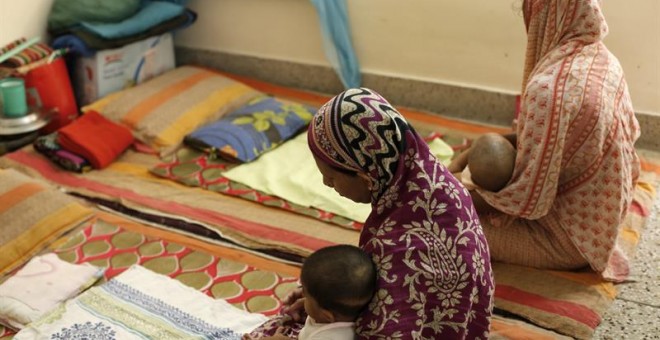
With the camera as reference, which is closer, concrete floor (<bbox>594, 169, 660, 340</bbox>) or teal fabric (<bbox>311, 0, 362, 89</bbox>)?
concrete floor (<bbox>594, 169, 660, 340</bbox>)

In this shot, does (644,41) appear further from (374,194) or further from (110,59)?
(110,59)

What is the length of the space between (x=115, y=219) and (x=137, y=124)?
723 millimetres

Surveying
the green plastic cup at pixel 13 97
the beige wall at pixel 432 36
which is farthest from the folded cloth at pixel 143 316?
the beige wall at pixel 432 36

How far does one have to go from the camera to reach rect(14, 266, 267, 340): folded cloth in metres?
2.04

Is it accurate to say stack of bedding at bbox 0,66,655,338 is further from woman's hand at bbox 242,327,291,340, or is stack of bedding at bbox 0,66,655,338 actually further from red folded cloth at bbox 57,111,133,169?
woman's hand at bbox 242,327,291,340

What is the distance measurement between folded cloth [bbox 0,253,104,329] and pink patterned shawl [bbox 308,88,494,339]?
118 cm

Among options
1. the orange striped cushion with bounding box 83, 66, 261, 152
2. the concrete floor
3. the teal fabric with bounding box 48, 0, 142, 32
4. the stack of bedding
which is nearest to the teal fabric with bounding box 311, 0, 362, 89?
the stack of bedding

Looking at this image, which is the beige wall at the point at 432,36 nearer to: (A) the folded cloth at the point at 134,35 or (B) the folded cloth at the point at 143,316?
(A) the folded cloth at the point at 134,35

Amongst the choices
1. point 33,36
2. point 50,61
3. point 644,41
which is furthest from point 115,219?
point 644,41

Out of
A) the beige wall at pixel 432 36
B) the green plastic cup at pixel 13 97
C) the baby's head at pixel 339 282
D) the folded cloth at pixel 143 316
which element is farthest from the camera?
the green plastic cup at pixel 13 97

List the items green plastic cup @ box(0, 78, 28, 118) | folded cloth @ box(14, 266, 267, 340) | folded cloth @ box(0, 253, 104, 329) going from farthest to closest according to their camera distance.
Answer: green plastic cup @ box(0, 78, 28, 118)
folded cloth @ box(0, 253, 104, 329)
folded cloth @ box(14, 266, 267, 340)

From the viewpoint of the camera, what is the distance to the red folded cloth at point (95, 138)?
3078 mm

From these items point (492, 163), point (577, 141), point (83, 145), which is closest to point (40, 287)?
point (83, 145)

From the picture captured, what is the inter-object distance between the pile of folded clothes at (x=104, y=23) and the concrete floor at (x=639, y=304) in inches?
96.6
